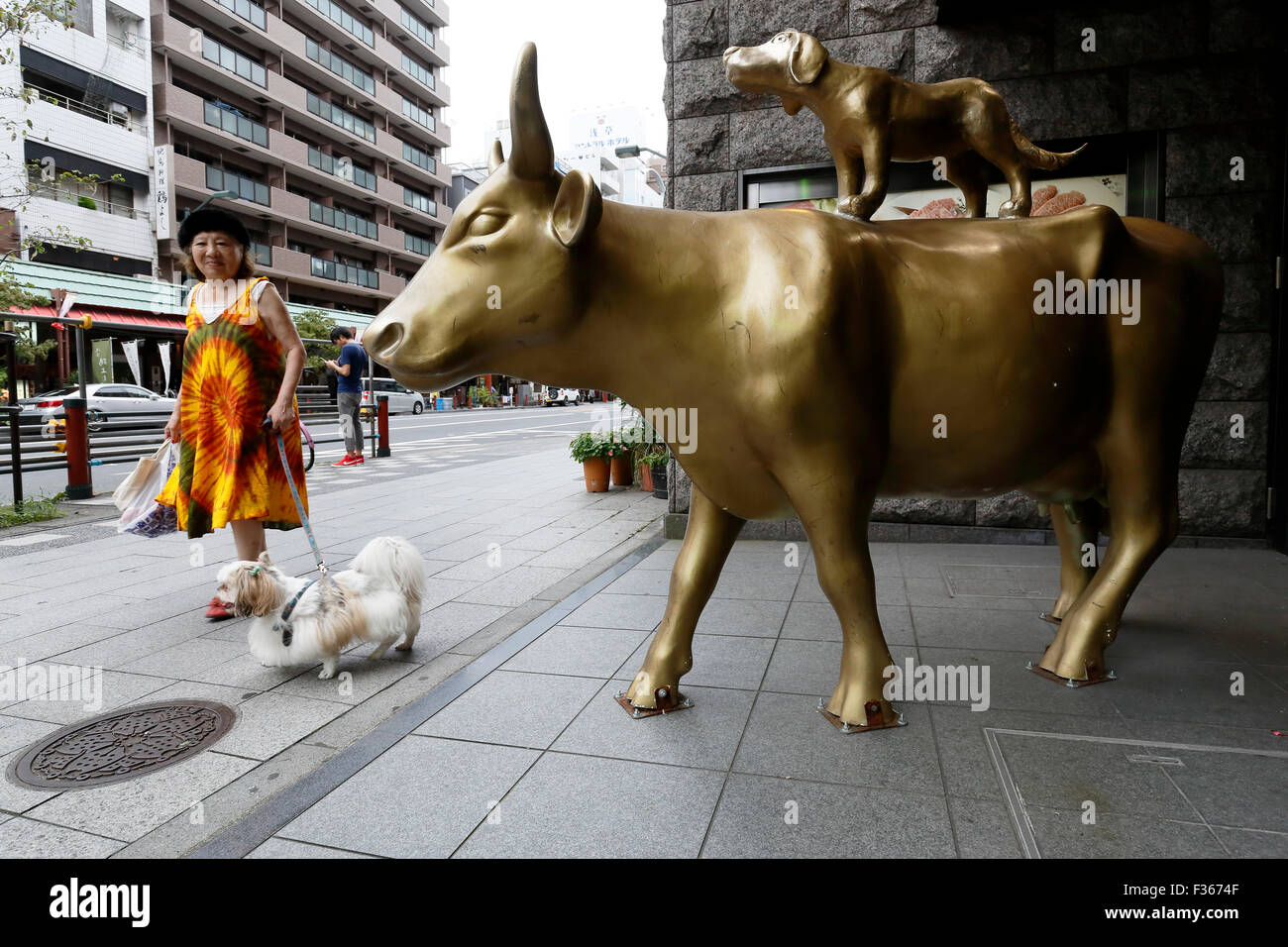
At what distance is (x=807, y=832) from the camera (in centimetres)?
197

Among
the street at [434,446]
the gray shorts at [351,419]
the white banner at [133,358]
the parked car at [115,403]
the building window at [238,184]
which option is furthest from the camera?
the building window at [238,184]

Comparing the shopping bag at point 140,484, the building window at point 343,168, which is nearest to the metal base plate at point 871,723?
the shopping bag at point 140,484

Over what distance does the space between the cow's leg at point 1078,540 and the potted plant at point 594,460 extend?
20.0ft

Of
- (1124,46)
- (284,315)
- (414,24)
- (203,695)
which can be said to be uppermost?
(414,24)

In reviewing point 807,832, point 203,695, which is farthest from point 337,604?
point 807,832

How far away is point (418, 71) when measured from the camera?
158 feet

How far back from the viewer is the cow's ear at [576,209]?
82.2 inches

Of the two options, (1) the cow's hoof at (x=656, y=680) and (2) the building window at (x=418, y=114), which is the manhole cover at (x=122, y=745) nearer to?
(1) the cow's hoof at (x=656, y=680)

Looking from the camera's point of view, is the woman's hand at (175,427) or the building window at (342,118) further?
the building window at (342,118)

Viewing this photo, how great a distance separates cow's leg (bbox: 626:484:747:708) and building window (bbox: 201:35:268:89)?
38076mm

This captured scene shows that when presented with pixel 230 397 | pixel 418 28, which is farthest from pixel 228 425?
pixel 418 28

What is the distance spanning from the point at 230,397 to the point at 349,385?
868 cm
